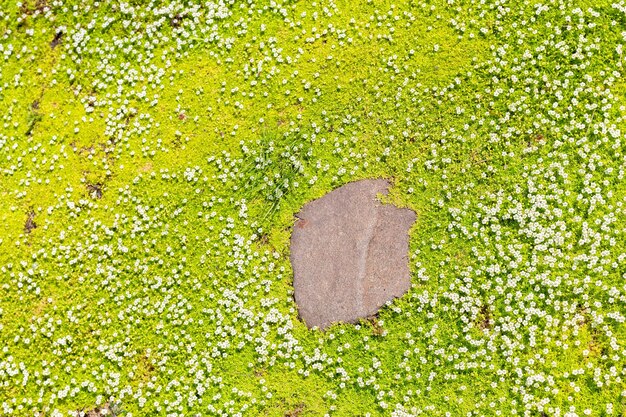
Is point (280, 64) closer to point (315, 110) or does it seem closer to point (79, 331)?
point (315, 110)

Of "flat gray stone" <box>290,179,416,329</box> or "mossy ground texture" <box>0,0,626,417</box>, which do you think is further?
"flat gray stone" <box>290,179,416,329</box>

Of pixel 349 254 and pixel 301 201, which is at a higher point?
pixel 301 201

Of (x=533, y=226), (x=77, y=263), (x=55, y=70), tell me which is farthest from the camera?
(x=55, y=70)

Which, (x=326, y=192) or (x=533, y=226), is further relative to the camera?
(x=326, y=192)

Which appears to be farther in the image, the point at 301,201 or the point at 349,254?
the point at 301,201

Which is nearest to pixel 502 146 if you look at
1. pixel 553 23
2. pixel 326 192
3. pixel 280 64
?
pixel 553 23
